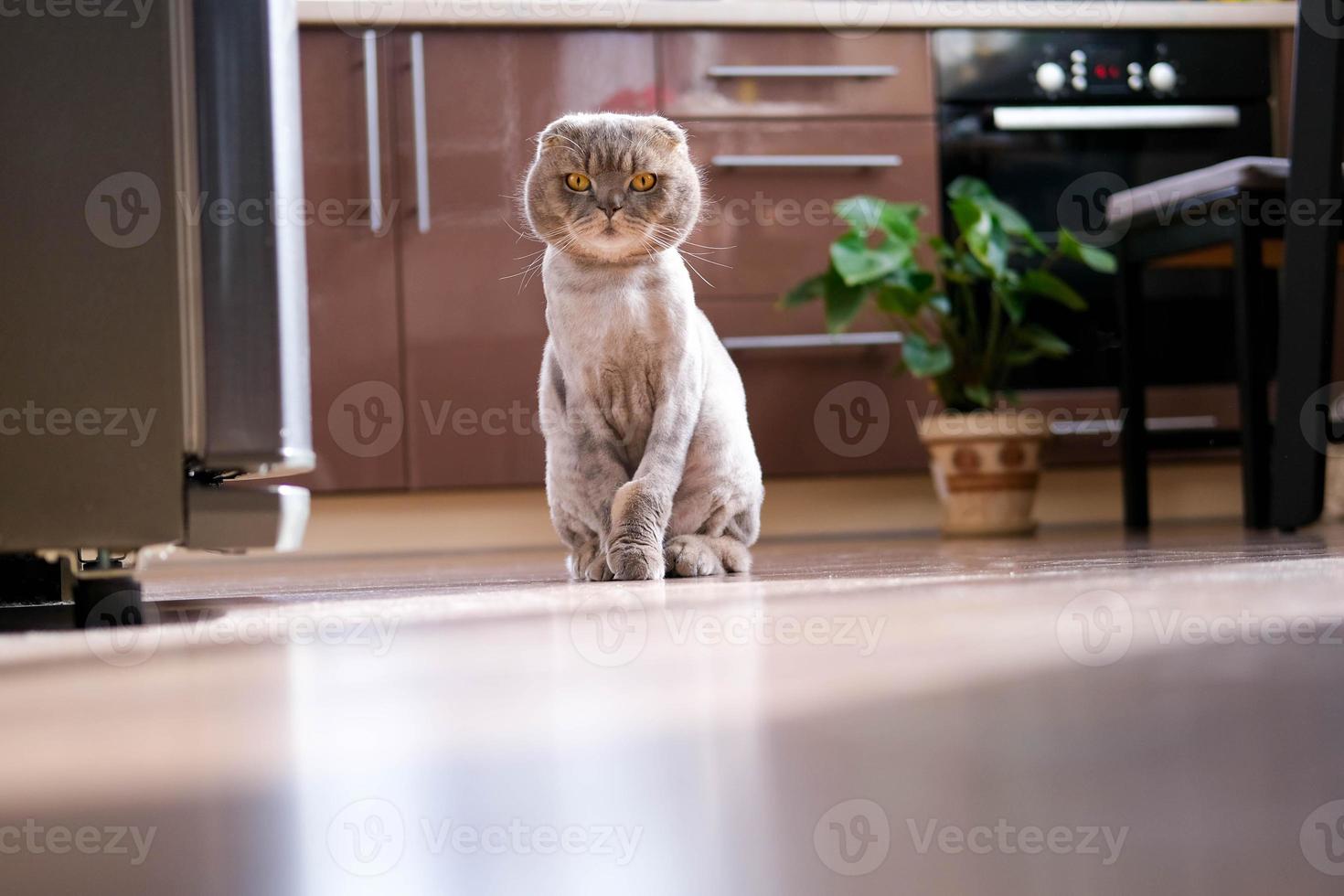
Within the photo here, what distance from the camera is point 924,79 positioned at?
2746 millimetres

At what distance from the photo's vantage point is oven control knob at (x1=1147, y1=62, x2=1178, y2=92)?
2791 millimetres

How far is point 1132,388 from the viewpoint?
253cm

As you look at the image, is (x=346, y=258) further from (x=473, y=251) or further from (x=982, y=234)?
(x=982, y=234)

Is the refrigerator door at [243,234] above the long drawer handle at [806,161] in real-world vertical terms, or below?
below

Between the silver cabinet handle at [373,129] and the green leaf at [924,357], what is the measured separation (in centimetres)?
112

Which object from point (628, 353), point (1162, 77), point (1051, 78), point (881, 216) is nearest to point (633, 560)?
point (628, 353)

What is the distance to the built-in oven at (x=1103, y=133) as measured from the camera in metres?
2.76

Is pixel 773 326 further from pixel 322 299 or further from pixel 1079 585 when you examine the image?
pixel 1079 585

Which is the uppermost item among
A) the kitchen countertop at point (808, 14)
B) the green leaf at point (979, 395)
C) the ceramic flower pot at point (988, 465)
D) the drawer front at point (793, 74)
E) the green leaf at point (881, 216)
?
the kitchen countertop at point (808, 14)

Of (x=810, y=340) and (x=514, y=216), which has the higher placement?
(x=514, y=216)

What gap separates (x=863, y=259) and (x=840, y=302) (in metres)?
0.10

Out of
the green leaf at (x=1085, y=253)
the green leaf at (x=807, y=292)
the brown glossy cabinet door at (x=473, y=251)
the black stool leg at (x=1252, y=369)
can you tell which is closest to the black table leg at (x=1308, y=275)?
the black stool leg at (x=1252, y=369)

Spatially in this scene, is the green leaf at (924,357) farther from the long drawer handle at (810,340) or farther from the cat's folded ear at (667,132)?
the cat's folded ear at (667,132)

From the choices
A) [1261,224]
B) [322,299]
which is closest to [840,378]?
[1261,224]
